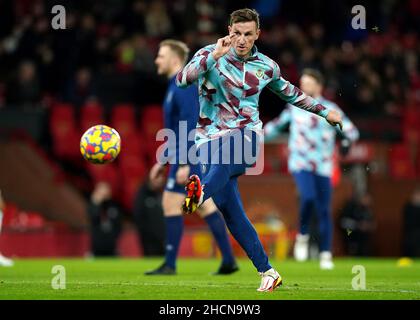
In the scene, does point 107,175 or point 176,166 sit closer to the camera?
point 176,166

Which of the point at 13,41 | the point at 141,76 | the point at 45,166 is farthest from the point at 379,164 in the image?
the point at 13,41

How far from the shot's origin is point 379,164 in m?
19.4

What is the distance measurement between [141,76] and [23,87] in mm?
2400

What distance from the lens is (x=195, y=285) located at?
8.88m

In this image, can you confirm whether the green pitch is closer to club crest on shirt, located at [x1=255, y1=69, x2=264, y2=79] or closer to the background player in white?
the background player in white

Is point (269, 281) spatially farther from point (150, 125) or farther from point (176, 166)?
point (150, 125)

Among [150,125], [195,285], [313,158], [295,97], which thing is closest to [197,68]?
[295,97]

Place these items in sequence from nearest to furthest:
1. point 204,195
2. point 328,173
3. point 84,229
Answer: point 204,195 < point 328,173 < point 84,229

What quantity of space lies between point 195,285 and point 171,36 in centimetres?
1300

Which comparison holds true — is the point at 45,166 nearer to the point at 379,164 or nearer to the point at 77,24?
the point at 77,24

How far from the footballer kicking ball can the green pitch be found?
3.74 feet

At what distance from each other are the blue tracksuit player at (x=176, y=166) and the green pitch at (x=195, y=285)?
0.25m

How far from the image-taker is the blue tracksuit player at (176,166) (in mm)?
10516

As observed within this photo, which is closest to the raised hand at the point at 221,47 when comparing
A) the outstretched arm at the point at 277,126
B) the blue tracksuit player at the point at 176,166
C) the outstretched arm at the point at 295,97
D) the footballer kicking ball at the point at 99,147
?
the outstretched arm at the point at 295,97
